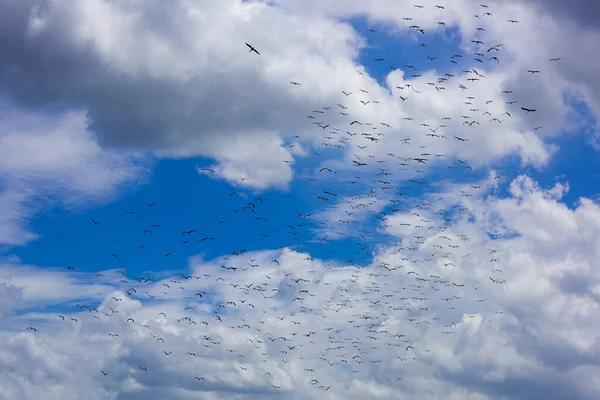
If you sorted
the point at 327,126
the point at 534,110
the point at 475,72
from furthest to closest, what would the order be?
1. the point at 327,126
2. the point at 475,72
3. the point at 534,110

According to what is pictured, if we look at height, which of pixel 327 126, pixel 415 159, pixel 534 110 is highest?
pixel 327 126

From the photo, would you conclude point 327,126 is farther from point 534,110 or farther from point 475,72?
point 534,110

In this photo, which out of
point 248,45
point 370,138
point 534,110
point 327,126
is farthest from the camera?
point 327,126

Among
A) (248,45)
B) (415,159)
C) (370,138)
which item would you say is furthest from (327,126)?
(248,45)

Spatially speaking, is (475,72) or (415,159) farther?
(415,159)

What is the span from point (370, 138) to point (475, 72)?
35654 millimetres

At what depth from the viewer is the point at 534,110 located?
8050cm

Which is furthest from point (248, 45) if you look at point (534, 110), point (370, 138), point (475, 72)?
point (475, 72)

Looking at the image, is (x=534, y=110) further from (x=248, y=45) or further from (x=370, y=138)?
(x=248, y=45)

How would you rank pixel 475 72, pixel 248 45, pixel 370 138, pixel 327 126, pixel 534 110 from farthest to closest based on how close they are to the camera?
1. pixel 327 126
2. pixel 370 138
3. pixel 475 72
4. pixel 534 110
5. pixel 248 45

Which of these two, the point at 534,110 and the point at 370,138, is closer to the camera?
the point at 534,110

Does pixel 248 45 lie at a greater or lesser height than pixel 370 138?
lesser

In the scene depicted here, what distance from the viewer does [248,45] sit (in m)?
71.6

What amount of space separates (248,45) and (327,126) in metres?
57.3
